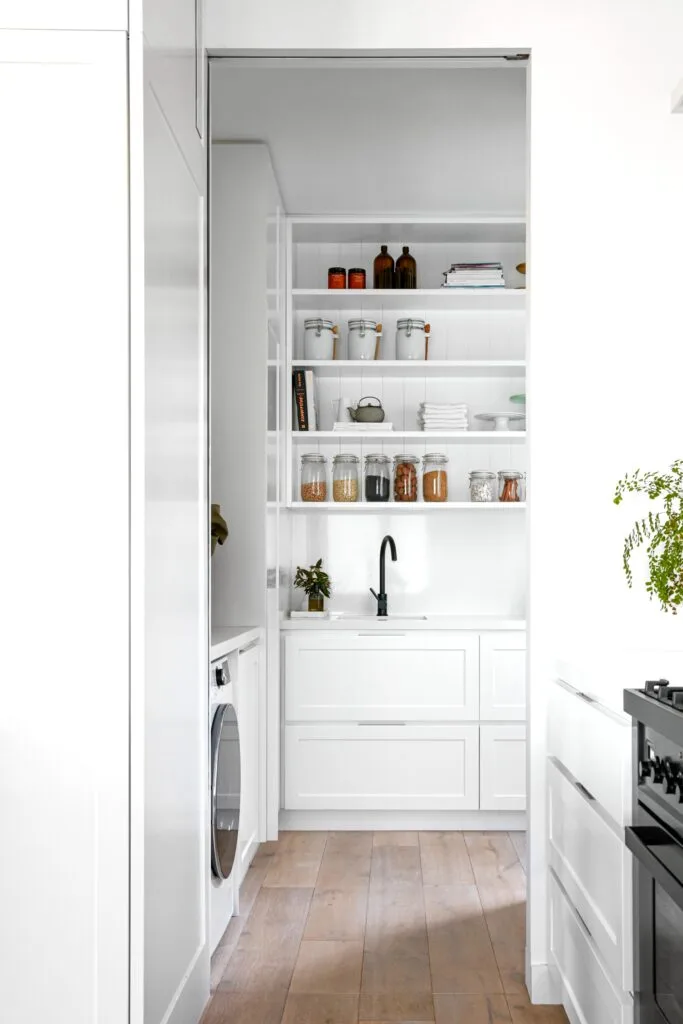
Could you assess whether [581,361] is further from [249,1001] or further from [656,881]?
[249,1001]

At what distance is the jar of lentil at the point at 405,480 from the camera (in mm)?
4668

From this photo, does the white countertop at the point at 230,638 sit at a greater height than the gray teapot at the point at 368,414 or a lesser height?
lesser

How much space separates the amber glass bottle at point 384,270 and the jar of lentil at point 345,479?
856 millimetres

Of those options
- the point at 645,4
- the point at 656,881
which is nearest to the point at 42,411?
the point at 656,881

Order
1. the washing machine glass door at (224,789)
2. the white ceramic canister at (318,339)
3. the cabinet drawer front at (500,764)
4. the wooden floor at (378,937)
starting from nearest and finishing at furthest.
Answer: the wooden floor at (378,937), the washing machine glass door at (224,789), the cabinet drawer front at (500,764), the white ceramic canister at (318,339)

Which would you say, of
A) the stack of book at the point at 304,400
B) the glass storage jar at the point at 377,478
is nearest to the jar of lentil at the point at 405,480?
the glass storage jar at the point at 377,478

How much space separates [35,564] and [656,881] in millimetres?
1278

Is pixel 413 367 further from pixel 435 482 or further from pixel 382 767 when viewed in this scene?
pixel 382 767

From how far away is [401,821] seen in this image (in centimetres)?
433

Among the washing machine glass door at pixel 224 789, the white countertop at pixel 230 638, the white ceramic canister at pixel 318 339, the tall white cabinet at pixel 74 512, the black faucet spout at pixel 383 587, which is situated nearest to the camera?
the tall white cabinet at pixel 74 512

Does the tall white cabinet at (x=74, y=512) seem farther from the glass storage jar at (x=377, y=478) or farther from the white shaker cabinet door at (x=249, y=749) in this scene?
the glass storage jar at (x=377, y=478)

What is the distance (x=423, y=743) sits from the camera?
4.30 meters

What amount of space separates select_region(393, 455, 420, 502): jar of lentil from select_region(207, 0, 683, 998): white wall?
6.61 ft

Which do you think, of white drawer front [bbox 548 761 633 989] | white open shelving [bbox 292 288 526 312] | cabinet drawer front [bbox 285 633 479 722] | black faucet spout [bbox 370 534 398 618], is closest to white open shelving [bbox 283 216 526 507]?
white open shelving [bbox 292 288 526 312]
